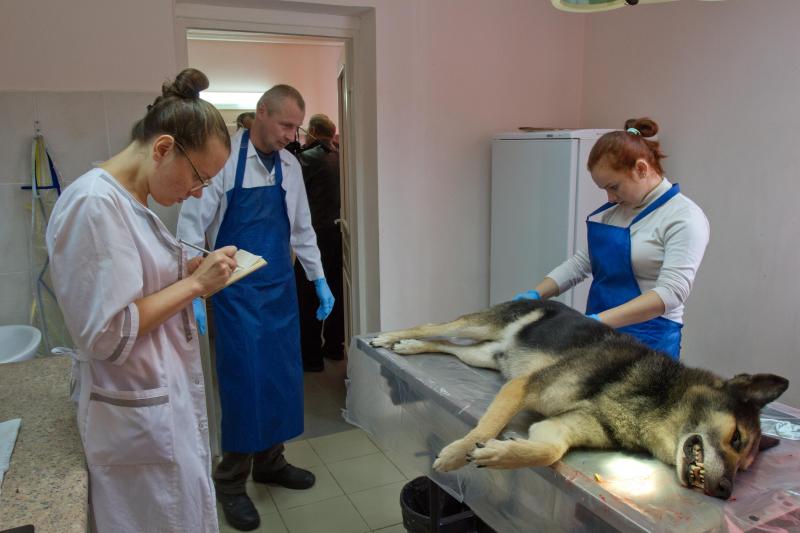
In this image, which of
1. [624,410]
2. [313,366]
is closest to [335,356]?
[313,366]

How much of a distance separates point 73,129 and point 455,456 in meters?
2.51

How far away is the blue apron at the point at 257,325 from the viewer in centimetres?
284

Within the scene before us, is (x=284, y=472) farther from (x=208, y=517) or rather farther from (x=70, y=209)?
(x=70, y=209)

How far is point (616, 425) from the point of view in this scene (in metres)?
1.54

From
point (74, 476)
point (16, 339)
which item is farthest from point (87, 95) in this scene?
point (74, 476)

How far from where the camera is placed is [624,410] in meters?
1.56

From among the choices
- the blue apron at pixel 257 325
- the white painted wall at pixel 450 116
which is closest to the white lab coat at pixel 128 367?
the blue apron at pixel 257 325

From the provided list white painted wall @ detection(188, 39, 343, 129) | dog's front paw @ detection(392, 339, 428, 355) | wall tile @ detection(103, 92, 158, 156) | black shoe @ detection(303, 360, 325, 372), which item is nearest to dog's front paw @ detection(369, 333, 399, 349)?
dog's front paw @ detection(392, 339, 428, 355)

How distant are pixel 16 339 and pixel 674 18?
372 cm

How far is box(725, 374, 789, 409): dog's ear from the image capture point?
1.50m

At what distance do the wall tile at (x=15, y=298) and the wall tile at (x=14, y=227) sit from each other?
39 mm

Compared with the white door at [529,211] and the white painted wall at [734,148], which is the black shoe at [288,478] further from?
the white painted wall at [734,148]

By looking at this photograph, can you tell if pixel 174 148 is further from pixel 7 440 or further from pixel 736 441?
pixel 736 441

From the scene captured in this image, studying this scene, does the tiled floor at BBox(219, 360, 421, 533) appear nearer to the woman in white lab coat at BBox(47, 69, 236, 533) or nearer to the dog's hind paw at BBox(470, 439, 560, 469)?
the woman in white lab coat at BBox(47, 69, 236, 533)
